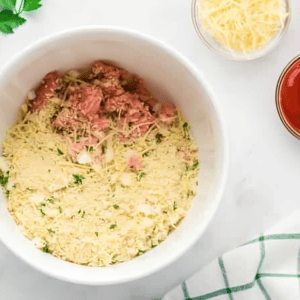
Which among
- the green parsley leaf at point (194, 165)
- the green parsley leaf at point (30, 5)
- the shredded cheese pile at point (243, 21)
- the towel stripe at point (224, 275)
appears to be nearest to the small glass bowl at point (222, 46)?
the shredded cheese pile at point (243, 21)

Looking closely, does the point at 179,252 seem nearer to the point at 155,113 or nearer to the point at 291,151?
the point at 155,113

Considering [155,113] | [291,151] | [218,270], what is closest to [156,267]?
[218,270]

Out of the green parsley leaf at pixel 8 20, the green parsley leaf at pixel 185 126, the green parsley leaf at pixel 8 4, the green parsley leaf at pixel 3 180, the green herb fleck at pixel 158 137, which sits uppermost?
the green parsley leaf at pixel 8 4

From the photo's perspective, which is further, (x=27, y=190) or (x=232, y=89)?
(x=232, y=89)

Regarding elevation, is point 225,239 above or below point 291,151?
below

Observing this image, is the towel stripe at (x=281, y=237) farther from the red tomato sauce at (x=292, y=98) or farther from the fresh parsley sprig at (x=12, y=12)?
the fresh parsley sprig at (x=12, y=12)

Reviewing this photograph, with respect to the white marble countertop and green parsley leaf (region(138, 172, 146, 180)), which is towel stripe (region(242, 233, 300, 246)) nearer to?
the white marble countertop

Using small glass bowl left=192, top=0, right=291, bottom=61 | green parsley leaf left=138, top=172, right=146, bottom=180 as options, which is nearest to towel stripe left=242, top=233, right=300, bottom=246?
green parsley leaf left=138, top=172, right=146, bottom=180
